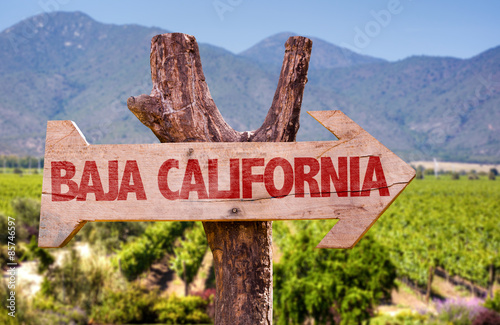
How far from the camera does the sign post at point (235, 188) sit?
2.50 meters

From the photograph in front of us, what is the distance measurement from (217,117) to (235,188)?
0.60 metres

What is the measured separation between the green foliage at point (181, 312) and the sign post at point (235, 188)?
60.7 ft

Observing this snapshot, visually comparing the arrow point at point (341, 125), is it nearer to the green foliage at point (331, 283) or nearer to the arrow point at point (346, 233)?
the arrow point at point (346, 233)

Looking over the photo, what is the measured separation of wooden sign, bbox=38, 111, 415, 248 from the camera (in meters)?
2.50

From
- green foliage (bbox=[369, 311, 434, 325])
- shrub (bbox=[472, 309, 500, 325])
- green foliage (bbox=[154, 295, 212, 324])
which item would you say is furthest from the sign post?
green foliage (bbox=[154, 295, 212, 324])

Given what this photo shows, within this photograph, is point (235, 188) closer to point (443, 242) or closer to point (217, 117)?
point (217, 117)

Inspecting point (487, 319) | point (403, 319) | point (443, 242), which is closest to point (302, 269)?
point (403, 319)

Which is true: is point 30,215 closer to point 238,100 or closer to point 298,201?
point 298,201

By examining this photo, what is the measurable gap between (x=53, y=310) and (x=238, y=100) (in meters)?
168

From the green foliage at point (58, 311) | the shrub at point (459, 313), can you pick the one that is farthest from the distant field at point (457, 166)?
the green foliage at point (58, 311)

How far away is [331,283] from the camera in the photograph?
16.4 m

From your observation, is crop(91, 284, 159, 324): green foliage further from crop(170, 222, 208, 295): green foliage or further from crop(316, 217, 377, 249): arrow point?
crop(316, 217, 377, 249): arrow point

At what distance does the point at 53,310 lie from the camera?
1803 cm

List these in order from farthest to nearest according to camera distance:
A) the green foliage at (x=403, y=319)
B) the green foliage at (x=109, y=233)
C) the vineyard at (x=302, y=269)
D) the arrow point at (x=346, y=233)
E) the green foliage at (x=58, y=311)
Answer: the green foliage at (x=109, y=233), the green foliage at (x=403, y=319), the vineyard at (x=302, y=269), the green foliage at (x=58, y=311), the arrow point at (x=346, y=233)
